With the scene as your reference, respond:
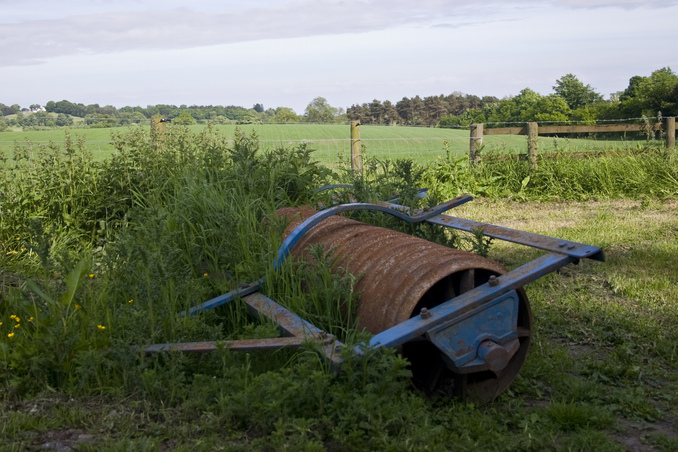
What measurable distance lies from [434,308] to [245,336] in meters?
1.08

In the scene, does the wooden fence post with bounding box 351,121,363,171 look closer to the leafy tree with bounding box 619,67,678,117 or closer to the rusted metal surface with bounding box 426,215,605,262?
the rusted metal surface with bounding box 426,215,605,262

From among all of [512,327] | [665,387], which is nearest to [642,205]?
[665,387]

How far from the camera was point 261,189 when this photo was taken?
534 cm

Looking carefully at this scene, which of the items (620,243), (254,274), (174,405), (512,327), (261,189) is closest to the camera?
(174,405)

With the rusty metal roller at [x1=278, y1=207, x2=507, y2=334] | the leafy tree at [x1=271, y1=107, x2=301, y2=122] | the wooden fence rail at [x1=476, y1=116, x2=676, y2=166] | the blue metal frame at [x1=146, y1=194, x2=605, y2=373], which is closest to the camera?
the blue metal frame at [x1=146, y1=194, x2=605, y2=373]

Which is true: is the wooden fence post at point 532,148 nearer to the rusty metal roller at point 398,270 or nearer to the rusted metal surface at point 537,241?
the rusted metal surface at point 537,241

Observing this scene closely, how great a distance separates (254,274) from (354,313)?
0.88m

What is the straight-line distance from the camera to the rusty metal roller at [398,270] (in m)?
3.08

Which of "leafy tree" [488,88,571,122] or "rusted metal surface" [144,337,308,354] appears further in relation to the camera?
"leafy tree" [488,88,571,122]

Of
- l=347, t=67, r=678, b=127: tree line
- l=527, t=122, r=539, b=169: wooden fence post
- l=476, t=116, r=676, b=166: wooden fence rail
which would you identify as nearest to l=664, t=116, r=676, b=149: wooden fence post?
l=476, t=116, r=676, b=166: wooden fence rail

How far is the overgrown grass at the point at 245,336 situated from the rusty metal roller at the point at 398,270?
126 millimetres

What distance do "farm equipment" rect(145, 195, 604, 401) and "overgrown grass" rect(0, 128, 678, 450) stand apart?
11cm

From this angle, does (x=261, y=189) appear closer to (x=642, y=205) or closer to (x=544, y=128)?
(x=642, y=205)

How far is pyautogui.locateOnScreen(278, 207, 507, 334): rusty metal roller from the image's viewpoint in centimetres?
308
